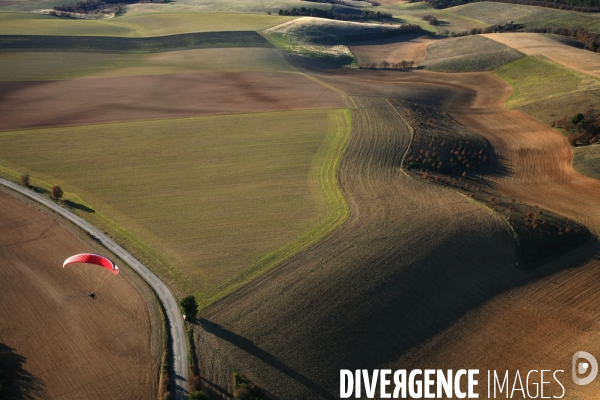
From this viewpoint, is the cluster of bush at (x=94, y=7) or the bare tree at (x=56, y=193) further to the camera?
the cluster of bush at (x=94, y=7)

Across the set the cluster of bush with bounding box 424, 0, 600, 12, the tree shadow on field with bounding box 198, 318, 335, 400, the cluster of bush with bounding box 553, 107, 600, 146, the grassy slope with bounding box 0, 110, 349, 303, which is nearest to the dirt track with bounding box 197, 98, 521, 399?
the tree shadow on field with bounding box 198, 318, 335, 400

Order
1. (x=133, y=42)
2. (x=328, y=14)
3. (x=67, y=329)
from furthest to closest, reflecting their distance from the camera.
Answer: (x=328, y=14), (x=133, y=42), (x=67, y=329)

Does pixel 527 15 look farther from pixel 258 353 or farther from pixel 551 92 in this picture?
pixel 258 353

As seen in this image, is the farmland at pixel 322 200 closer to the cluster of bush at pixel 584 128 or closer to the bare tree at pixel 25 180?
the bare tree at pixel 25 180

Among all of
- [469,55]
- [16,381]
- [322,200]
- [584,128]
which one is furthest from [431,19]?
[16,381]

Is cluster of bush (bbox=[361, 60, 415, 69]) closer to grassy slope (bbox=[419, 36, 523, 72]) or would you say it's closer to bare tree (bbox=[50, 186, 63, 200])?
grassy slope (bbox=[419, 36, 523, 72])

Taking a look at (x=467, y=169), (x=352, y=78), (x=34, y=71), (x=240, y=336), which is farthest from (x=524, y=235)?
(x=34, y=71)

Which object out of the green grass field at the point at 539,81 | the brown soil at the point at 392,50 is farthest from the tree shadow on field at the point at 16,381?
the brown soil at the point at 392,50
